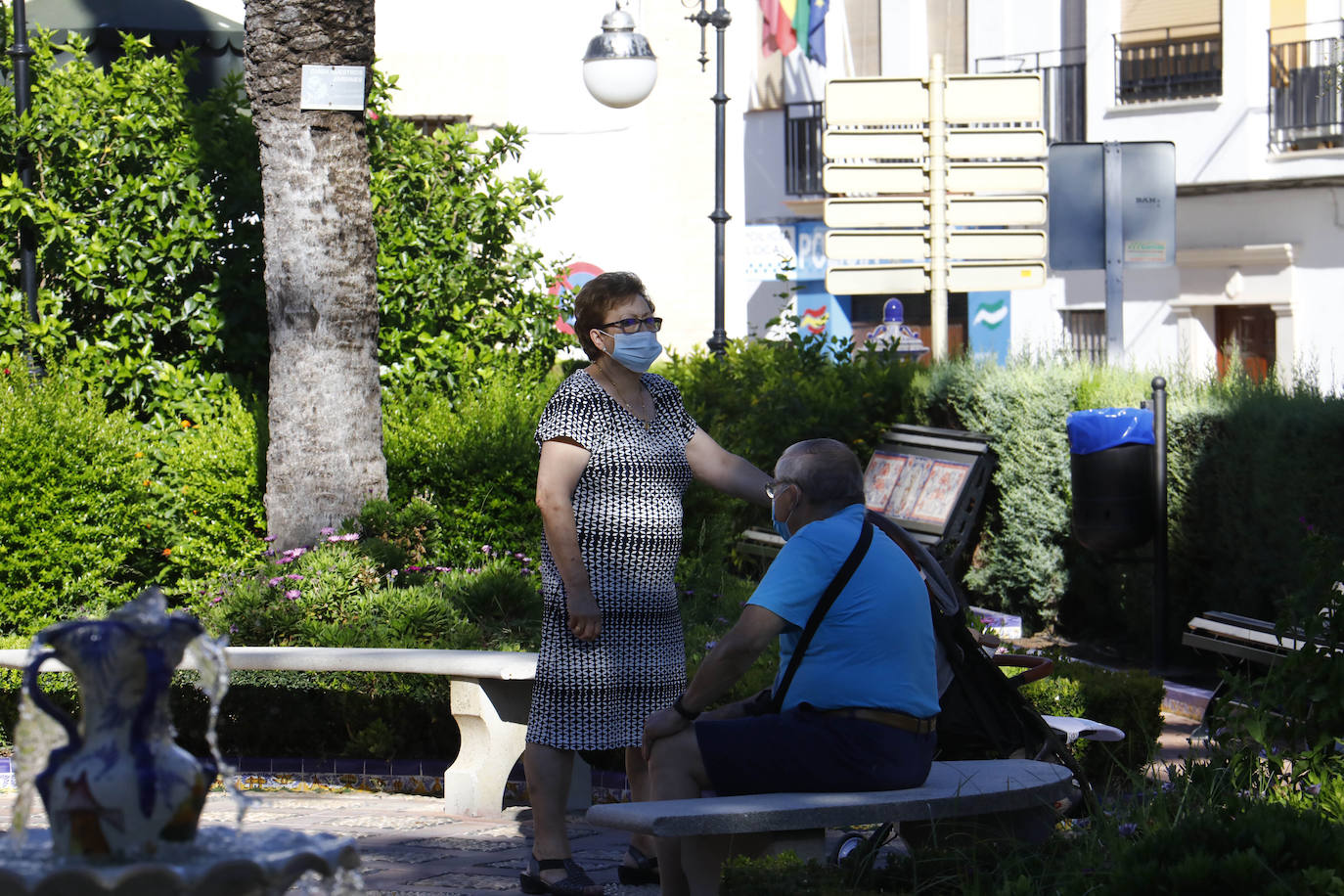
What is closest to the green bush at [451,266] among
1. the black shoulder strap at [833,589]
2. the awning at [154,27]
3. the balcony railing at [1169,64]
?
the awning at [154,27]

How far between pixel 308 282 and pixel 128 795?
6.62 metres

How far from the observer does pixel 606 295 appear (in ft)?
16.6

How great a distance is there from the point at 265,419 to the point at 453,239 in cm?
191

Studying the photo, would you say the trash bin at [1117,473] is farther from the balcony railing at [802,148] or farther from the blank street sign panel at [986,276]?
the balcony railing at [802,148]

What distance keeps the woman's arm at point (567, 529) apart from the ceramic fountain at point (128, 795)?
239 cm

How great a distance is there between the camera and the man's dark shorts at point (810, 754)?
14.0 feet

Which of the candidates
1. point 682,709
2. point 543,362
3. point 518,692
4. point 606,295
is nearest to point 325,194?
point 543,362

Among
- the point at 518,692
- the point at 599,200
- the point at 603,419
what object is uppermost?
the point at 599,200

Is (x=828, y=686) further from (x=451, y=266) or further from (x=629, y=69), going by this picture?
(x=629, y=69)

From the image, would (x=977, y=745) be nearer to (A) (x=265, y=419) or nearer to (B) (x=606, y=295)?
(B) (x=606, y=295)

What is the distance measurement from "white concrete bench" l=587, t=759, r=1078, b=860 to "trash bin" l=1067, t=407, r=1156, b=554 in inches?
208

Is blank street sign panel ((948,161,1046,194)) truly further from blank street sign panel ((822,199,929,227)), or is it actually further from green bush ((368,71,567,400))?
green bush ((368,71,567,400))

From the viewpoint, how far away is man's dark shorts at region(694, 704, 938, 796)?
4.25m

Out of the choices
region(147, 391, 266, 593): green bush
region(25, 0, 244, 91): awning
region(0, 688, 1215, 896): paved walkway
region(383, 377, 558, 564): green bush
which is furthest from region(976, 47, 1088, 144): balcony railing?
region(0, 688, 1215, 896): paved walkway
